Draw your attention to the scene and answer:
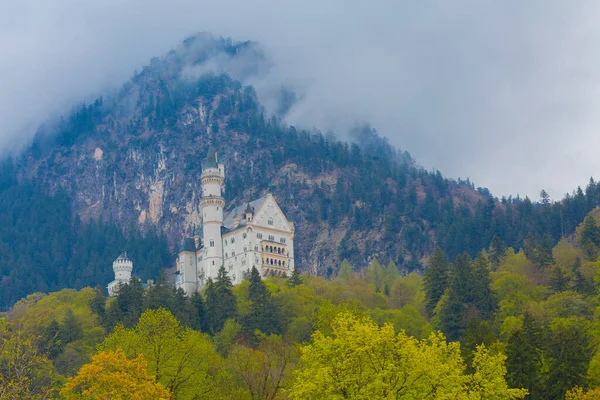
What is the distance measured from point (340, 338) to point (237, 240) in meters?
83.4

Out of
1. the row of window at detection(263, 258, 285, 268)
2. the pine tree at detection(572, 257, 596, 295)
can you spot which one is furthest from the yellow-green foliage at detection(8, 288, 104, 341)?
the pine tree at detection(572, 257, 596, 295)

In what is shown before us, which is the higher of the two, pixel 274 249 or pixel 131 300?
pixel 274 249

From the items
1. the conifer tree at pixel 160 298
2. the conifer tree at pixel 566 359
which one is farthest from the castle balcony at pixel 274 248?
the conifer tree at pixel 566 359

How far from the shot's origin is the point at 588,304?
279ft

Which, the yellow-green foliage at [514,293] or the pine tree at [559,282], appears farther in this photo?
the pine tree at [559,282]

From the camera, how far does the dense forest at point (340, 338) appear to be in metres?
48.4

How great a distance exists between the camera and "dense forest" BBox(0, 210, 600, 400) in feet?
159

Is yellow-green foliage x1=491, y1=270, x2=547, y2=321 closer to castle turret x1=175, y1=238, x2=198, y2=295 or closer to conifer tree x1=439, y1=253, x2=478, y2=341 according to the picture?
conifer tree x1=439, y1=253, x2=478, y2=341

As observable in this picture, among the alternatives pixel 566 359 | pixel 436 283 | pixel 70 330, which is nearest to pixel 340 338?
pixel 566 359

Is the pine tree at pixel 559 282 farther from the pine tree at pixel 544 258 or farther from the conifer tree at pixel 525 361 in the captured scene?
the conifer tree at pixel 525 361

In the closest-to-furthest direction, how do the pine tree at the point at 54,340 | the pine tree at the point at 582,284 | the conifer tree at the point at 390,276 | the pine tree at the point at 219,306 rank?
the pine tree at the point at 54,340, the pine tree at the point at 582,284, the pine tree at the point at 219,306, the conifer tree at the point at 390,276

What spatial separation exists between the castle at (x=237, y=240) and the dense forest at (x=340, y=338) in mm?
8814

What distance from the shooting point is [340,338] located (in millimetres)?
49750

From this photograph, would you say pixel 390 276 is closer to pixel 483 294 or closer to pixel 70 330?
pixel 483 294
